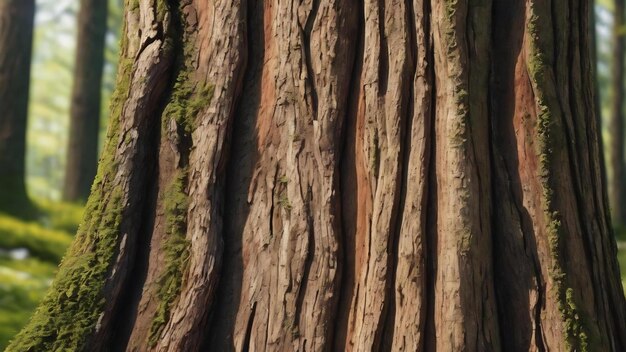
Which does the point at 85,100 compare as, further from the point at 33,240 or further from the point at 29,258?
the point at 29,258

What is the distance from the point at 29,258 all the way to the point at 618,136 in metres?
12.0

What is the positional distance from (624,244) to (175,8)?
10.7 m

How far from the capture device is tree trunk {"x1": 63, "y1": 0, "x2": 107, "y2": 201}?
42.4ft

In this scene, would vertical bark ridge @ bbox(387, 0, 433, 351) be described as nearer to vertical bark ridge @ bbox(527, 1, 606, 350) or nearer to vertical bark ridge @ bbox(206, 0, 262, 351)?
vertical bark ridge @ bbox(527, 1, 606, 350)

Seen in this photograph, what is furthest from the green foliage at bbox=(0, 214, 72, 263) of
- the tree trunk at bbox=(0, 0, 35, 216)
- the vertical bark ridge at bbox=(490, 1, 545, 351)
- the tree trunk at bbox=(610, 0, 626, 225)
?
the tree trunk at bbox=(610, 0, 626, 225)

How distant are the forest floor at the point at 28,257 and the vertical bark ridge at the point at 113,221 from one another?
2410 millimetres

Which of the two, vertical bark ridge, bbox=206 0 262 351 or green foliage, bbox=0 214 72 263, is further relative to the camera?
green foliage, bbox=0 214 72 263

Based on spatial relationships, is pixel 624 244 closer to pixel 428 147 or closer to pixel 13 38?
pixel 13 38

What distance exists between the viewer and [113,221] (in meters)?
2.84

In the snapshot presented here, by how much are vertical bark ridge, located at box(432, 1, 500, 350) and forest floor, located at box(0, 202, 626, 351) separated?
3300mm

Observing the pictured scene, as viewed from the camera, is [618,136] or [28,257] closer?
[28,257]

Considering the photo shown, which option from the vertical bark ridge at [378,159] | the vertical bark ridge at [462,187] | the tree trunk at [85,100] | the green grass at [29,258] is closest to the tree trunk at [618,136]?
the tree trunk at [85,100]

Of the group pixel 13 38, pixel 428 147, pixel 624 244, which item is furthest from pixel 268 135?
pixel 624 244

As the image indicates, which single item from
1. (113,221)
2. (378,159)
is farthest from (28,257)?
(378,159)
